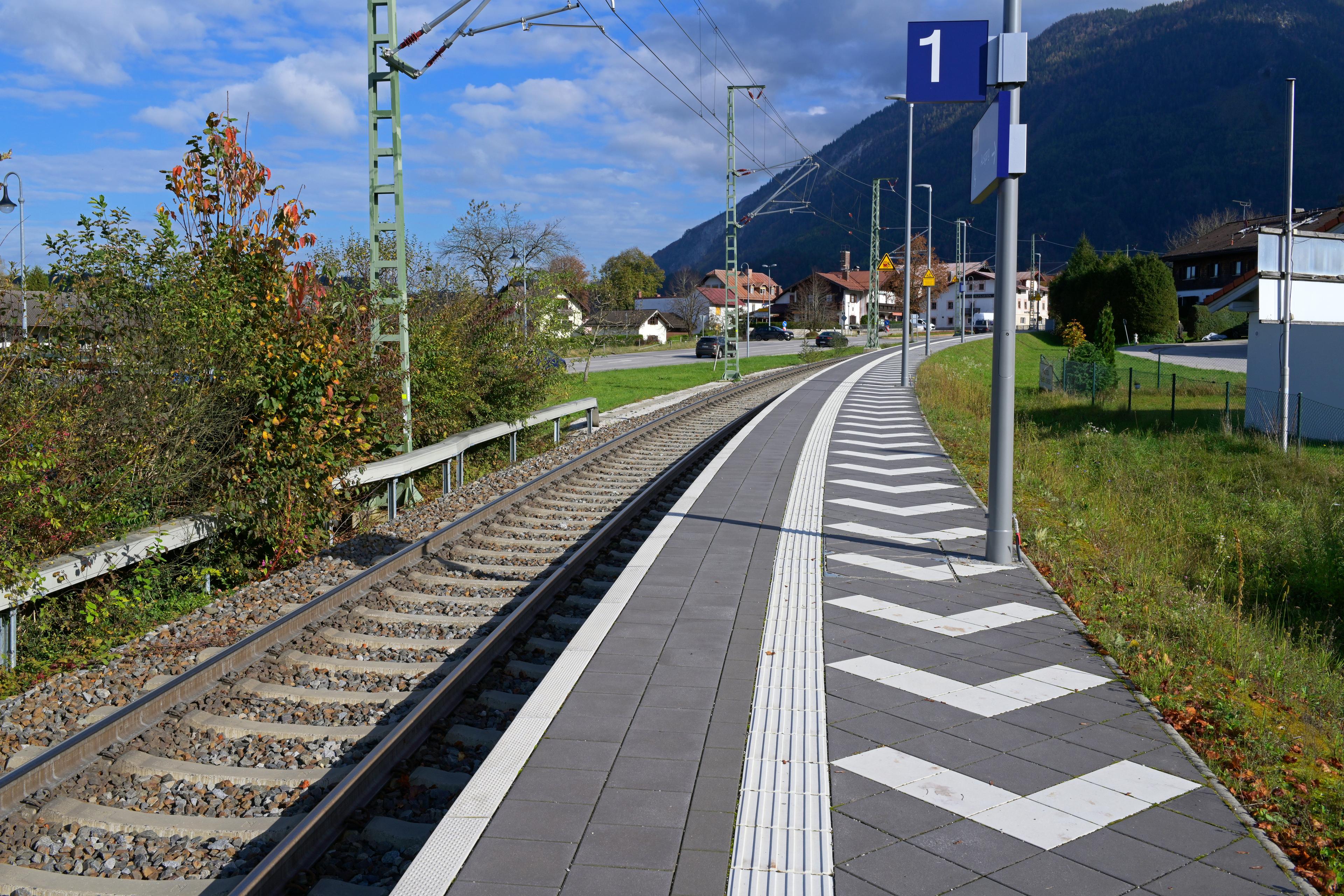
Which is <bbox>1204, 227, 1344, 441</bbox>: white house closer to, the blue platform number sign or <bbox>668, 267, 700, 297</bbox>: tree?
the blue platform number sign

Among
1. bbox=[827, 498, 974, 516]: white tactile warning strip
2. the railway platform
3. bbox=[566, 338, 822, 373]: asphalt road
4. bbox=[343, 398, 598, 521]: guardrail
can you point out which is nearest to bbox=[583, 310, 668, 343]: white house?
bbox=[566, 338, 822, 373]: asphalt road

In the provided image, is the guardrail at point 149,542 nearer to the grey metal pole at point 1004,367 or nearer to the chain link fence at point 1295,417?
the grey metal pole at point 1004,367

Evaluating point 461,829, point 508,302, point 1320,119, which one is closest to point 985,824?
point 461,829

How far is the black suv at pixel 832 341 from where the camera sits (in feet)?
214

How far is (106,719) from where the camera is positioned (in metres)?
4.70

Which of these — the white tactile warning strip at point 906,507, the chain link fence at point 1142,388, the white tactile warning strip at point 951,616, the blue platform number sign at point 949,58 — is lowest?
the white tactile warning strip at point 951,616

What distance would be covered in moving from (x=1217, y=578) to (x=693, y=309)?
9929 centimetres

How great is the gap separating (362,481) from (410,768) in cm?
574

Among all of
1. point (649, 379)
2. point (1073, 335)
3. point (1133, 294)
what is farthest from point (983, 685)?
point (1133, 294)

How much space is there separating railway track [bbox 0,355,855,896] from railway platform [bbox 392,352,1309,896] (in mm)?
453

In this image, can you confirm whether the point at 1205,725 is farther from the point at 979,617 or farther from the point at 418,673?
the point at 418,673

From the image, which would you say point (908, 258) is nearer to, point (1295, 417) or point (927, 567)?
point (1295, 417)

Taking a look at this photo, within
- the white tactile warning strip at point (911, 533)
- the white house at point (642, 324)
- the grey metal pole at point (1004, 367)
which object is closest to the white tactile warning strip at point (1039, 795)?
the grey metal pole at point (1004, 367)

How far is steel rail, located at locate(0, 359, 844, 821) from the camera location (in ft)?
13.9
